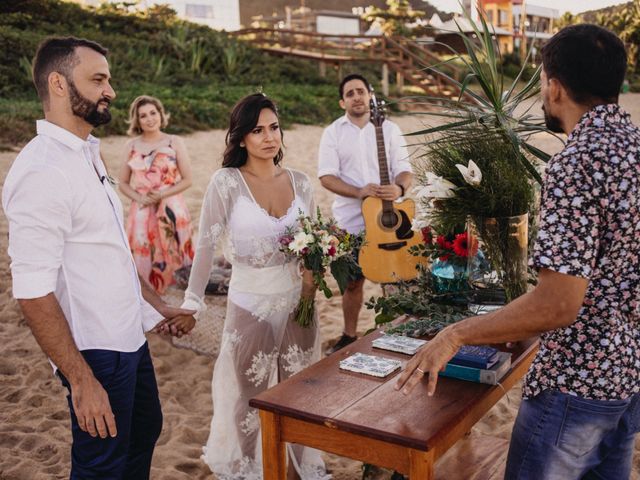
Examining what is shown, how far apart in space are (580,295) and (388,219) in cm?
353

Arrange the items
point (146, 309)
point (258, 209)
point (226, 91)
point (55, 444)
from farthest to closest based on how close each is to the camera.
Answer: point (226, 91), point (55, 444), point (258, 209), point (146, 309)

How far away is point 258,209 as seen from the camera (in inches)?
132

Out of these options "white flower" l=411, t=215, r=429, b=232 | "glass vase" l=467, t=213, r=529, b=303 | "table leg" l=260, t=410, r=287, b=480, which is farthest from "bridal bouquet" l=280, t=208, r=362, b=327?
"table leg" l=260, t=410, r=287, b=480

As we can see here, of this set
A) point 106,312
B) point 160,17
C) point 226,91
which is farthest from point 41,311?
point 160,17

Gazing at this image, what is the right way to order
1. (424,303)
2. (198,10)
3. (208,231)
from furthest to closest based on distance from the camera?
(198,10) < (208,231) < (424,303)

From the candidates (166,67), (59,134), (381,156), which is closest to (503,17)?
(166,67)

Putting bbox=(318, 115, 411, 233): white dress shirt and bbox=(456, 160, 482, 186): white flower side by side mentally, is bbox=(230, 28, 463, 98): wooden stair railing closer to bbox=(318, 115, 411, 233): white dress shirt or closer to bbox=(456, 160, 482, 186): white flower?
bbox=(318, 115, 411, 233): white dress shirt

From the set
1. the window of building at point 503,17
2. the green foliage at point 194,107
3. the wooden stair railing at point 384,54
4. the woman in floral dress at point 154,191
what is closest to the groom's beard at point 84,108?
the woman in floral dress at point 154,191

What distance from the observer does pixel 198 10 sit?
107 feet

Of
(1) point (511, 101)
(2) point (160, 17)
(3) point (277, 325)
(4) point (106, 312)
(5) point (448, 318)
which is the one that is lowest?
(3) point (277, 325)

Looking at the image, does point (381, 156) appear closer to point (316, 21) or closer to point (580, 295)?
point (580, 295)

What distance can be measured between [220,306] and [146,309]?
322cm

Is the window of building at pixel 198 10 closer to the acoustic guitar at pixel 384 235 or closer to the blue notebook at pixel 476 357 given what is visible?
the acoustic guitar at pixel 384 235

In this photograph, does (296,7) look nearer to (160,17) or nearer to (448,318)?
(160,17)
